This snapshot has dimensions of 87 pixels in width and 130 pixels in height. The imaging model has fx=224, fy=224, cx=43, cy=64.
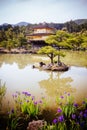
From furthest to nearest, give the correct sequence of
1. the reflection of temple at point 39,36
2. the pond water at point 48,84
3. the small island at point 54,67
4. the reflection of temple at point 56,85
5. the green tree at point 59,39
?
the reflection of temple at point 39,36 → the green tree at point 59,39 → the small island at point 54,67 → the reflection of temple at point 56,85 → the pond water at point 48,84

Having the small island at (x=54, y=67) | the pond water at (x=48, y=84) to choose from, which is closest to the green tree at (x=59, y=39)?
the small island at (x=54, y=67)

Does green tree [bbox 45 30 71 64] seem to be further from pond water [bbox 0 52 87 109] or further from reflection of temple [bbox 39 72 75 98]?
reflection of temple [bbox 39 72 75 98]

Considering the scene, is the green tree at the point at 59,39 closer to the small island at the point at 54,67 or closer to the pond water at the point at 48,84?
the small island at the point at 54,67

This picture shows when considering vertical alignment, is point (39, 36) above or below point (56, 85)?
above

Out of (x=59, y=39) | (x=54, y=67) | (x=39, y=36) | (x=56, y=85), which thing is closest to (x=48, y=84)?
(x=56, y=85)

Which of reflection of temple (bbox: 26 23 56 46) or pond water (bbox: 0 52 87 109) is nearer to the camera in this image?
pond water (bbox: 0 52 87 109)

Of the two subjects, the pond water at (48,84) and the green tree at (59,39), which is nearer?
the pond water at (48,84)

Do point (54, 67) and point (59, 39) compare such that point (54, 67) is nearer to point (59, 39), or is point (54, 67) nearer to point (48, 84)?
point (59, 39)

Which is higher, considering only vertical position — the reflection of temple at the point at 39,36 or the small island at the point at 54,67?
the reflection of temple at the point at 39,36

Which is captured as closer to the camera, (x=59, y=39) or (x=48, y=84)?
(x=48, y=84)

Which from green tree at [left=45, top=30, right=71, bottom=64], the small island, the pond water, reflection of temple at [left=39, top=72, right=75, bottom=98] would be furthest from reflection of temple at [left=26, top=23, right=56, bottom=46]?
reflection of temple at [left=39, top=72, right=75, bottom=98]

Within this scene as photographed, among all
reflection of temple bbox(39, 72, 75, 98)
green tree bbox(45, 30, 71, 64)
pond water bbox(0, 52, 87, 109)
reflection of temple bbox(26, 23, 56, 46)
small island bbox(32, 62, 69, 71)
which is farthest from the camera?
reflection of temple bbox(26, 23, 56, 46)

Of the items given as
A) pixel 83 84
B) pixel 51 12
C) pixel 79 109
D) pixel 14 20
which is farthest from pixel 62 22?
pixel 79 109

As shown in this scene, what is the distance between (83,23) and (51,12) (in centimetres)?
107
